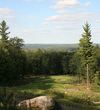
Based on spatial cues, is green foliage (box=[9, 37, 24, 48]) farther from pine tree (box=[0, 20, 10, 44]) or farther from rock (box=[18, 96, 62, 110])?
rock (box=[18, 96, 62, 110])

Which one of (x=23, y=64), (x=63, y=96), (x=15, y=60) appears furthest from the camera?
(x=23, y=64)

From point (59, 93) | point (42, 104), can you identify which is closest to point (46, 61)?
point (59, 93)

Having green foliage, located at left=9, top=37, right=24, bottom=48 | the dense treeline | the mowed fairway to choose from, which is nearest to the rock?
the mowed fairway

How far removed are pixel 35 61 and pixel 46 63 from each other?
5540 millimetres

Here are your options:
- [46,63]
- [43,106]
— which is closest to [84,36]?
[43,106]

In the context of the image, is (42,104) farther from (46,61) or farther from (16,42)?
(46,61)

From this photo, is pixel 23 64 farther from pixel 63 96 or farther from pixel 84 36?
pixel 63 96

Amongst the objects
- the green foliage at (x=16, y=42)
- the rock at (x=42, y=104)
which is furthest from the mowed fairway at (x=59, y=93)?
the green foliage at (x=16, y=42)

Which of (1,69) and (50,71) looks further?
(50,71)

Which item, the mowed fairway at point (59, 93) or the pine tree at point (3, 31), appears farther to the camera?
the pine tree at point (3, 31)

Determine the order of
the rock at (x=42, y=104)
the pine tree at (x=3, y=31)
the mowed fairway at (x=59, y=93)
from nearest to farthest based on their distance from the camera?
1. the rock at (x=42, y=104)
2. the mowed fairway at (x=59, y=93)
3. the pine tree at (x=3, y=31)

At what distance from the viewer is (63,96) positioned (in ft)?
39.2

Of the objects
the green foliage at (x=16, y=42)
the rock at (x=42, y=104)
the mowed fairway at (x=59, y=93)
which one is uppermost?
the green foliage at (x=16, y=42)

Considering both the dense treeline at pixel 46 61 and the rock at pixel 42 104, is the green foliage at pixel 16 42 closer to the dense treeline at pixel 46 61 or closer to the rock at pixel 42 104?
the dense treeline at pixel 46 61
